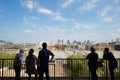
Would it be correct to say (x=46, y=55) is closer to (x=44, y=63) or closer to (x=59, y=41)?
(x=44, y=63)

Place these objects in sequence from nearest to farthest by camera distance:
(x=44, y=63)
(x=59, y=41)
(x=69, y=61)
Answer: (x=44, y=63)
(x=69, y=61)
(x=59, y=41)

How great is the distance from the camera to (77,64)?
1263 centimetres

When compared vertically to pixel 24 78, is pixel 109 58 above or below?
above

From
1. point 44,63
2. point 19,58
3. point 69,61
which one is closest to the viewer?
point 44,63

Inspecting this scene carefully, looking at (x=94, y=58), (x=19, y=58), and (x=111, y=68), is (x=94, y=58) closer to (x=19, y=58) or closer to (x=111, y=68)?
(x=111, y=68)

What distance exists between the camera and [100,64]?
10430 mm

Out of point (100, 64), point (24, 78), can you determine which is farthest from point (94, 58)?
point (24, 78)

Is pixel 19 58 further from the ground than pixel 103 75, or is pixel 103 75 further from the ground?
pixel 19 58

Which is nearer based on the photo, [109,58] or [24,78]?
[109,58]

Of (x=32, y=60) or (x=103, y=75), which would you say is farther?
(x=103, y=75)

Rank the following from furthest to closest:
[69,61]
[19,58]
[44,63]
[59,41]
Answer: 1. [59,41]
2. [69,61]
3. [19,58]
4. [44,63]

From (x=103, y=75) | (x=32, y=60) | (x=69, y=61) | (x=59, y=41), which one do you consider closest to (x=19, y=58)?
(x=32, y=60)

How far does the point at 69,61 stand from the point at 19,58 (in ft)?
9.69

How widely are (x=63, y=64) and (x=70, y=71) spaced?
2.66 feet
